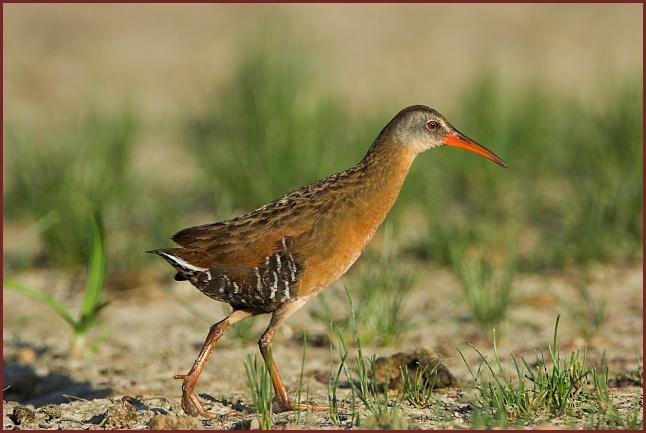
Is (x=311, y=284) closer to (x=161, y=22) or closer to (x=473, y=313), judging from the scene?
(x=473, y=313)

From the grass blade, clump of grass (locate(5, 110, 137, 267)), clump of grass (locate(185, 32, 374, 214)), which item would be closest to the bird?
the grass blade

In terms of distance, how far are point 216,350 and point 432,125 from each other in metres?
2.03

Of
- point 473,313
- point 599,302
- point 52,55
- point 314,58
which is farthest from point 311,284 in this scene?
point 52,55

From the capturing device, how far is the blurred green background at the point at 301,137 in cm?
788

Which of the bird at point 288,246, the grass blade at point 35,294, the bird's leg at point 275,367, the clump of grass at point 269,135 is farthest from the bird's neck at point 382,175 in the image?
the clump of grass at point 269,135

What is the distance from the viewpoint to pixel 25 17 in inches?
574

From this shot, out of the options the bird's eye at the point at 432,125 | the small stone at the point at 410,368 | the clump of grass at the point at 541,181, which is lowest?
the small stone at the point at 410,368

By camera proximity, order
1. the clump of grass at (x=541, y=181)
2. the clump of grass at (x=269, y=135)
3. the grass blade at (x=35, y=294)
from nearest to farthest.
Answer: the grass blade at (x=35, y=294)
the clump of grass at (x=541, y=181)
the clump of grass at (x=269, y=135)

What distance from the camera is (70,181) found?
8250 mm

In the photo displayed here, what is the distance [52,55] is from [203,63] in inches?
74.8

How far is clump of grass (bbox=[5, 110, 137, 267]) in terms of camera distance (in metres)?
7.85

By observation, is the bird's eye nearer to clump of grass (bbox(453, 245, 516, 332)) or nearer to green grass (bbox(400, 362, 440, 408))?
green grass (bbox(400, 362, 440, 408))

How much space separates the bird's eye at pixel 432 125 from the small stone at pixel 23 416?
92.3 inches

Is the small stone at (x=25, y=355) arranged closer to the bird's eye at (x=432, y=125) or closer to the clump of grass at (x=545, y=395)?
the bird's eye at (x=432, y=125)
